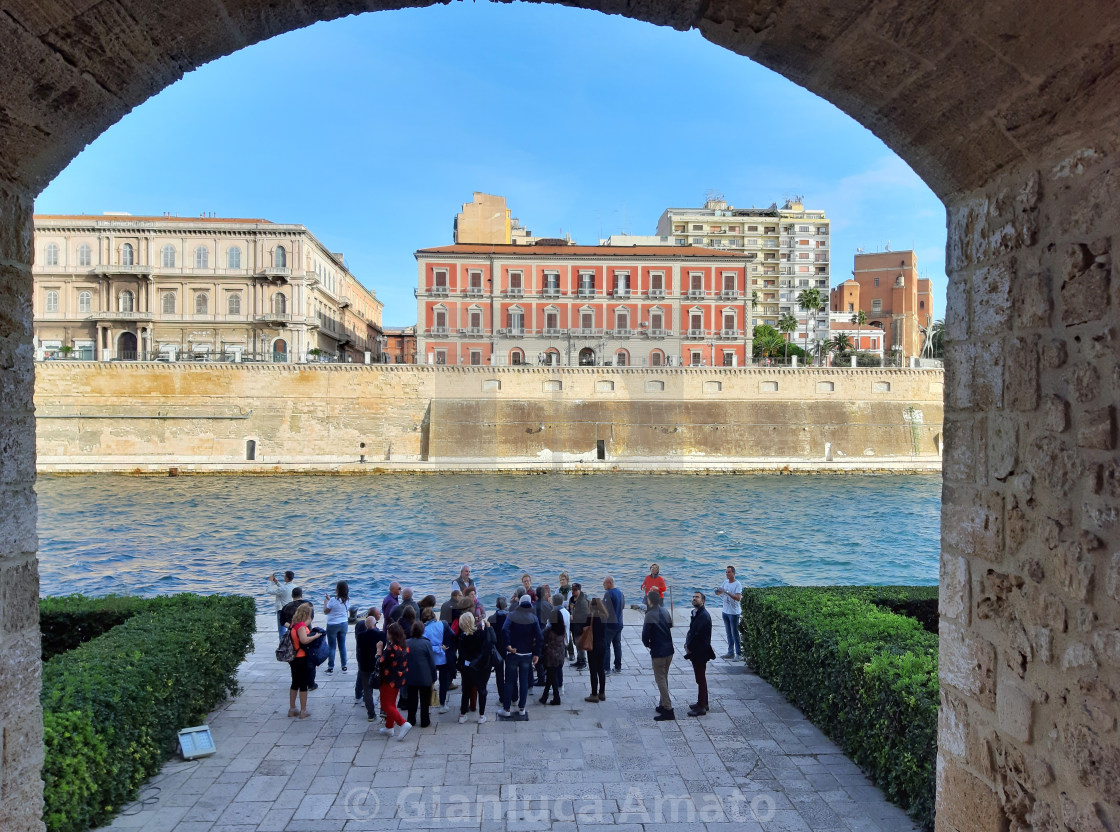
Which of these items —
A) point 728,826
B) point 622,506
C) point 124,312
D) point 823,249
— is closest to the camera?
point 728,826

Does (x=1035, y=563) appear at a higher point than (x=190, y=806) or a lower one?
higher

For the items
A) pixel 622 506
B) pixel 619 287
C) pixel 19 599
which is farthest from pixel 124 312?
pixel 19 599

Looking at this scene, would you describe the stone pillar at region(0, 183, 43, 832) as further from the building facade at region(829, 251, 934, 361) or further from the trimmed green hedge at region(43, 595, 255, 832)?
the building facade at region(829, 251, 934, 361)

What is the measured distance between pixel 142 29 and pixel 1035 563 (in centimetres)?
358

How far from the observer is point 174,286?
49.4 meters

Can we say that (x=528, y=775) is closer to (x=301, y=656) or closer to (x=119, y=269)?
(x=301, y=656)

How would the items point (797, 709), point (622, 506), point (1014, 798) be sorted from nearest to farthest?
point (1014, 798)
point (797, 709)
point (622, 506)

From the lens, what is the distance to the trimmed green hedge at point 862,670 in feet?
17.2

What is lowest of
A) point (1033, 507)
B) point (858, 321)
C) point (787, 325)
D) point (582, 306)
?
point (1033, 507)

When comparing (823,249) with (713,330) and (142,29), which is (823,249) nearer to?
(713,330)

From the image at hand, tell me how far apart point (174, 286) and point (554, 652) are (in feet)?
163

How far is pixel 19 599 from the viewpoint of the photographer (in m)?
2.89

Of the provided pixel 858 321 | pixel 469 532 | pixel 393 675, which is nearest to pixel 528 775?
pixel 393 675

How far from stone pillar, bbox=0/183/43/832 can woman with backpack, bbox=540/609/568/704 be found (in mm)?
5224
